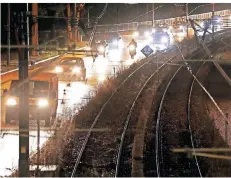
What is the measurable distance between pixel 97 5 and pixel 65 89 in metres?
25.3

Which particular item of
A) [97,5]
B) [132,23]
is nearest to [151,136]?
[97,5]

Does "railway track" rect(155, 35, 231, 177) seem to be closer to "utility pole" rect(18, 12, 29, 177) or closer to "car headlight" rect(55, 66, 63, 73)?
"utility pole" rect(18, 12, 29, 177)

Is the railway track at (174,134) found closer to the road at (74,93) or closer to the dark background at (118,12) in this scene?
the road at (74,93)

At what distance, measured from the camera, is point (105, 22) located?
52344 millimetres

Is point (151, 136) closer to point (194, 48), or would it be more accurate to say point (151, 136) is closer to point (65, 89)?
point (65, 89)

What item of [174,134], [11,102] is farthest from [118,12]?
[11,102]

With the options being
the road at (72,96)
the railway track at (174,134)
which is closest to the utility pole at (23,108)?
the road at (72,96)

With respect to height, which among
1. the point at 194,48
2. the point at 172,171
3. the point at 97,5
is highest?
the point at 97,5

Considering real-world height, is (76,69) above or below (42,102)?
above

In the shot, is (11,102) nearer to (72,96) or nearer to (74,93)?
(72,96)

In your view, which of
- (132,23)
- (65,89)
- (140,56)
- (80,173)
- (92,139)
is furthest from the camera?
(132,23)

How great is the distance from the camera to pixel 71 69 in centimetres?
2605

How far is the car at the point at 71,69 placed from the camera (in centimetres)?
2581

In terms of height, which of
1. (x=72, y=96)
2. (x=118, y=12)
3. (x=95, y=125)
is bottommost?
(x=95, y=125)
